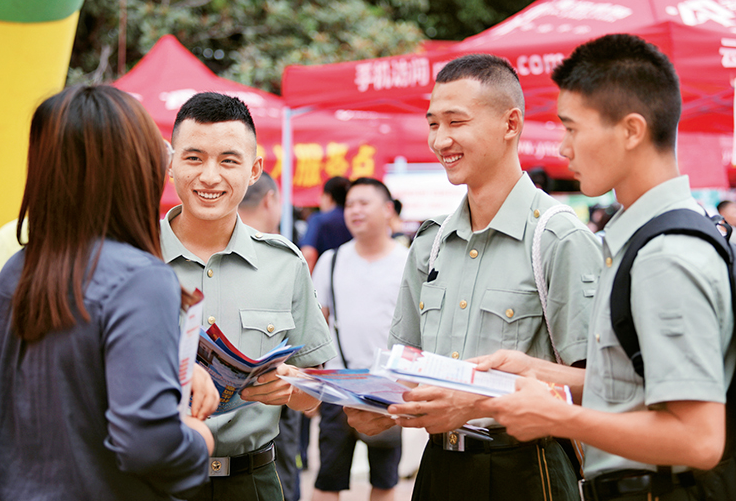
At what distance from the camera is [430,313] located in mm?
2193

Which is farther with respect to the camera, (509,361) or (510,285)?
(510,285)

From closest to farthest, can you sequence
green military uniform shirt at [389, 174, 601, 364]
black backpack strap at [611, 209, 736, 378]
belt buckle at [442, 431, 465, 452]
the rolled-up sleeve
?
the rolled-up sleeve
black backpack strap at [611, 209, 736, 378]
green military uniform shirt at [389, 174, 601, 364]
belt buckle at [442, 431, 465, 452]

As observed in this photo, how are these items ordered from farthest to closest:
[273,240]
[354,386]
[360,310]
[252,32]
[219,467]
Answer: [252,32] → [360,310] → [273,240] → [219,467] → [354,386]

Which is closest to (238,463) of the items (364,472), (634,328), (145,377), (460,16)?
(145,377)

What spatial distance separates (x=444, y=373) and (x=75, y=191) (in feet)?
2.87

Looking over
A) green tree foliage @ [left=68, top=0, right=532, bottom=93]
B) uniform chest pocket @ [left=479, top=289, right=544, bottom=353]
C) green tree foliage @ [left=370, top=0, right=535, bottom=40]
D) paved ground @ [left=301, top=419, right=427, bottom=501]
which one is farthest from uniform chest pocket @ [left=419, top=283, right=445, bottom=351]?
green tree foliage @ [left=370, top=0, right=535, bottom=40]

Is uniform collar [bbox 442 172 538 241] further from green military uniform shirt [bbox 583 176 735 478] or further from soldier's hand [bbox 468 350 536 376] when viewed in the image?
green military uniform shirt [bbox 583 176 735 478]

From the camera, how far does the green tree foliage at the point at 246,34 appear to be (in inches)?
410

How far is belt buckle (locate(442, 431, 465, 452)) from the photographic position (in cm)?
205

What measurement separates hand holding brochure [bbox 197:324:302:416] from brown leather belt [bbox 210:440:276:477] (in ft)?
0.80

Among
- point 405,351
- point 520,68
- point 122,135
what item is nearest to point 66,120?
point 122,135

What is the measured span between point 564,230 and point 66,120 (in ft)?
4.38

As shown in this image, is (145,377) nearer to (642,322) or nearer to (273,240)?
(642,322)

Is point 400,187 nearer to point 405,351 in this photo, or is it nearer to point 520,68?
point 520,68
